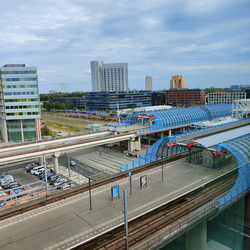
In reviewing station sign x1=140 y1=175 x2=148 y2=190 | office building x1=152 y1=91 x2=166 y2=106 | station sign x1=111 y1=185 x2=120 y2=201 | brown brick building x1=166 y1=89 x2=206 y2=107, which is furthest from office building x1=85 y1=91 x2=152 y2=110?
station sign x1=111 y1=185 x2=120 y2=201

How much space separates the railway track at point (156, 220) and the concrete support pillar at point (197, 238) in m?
1.25

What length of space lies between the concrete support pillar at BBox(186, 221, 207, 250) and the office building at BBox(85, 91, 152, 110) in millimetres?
93034

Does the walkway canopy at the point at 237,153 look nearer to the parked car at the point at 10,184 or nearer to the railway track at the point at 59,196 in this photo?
the railway track at the point at 59,196

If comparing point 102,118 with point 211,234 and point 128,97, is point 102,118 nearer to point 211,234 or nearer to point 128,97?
point 128,97

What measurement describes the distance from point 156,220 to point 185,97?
11563cm

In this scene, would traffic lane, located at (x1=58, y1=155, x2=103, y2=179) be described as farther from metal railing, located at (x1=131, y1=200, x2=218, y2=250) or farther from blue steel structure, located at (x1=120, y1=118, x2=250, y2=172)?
metal railing, located at (x1=131, y1=200, x2=218, y2=250)

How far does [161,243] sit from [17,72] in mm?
47172

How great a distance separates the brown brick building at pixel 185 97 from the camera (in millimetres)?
119562

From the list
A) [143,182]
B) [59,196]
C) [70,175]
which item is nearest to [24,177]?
[70,175]

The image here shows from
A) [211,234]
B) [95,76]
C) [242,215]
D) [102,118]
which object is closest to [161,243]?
[211,234]

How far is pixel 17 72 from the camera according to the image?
48.2m

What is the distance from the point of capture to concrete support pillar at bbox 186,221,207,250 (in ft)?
48.5

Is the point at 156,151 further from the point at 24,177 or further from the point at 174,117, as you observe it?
the point at 174,117

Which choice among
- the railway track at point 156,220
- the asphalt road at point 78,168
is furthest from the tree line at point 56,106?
the railway track at point 156,220
